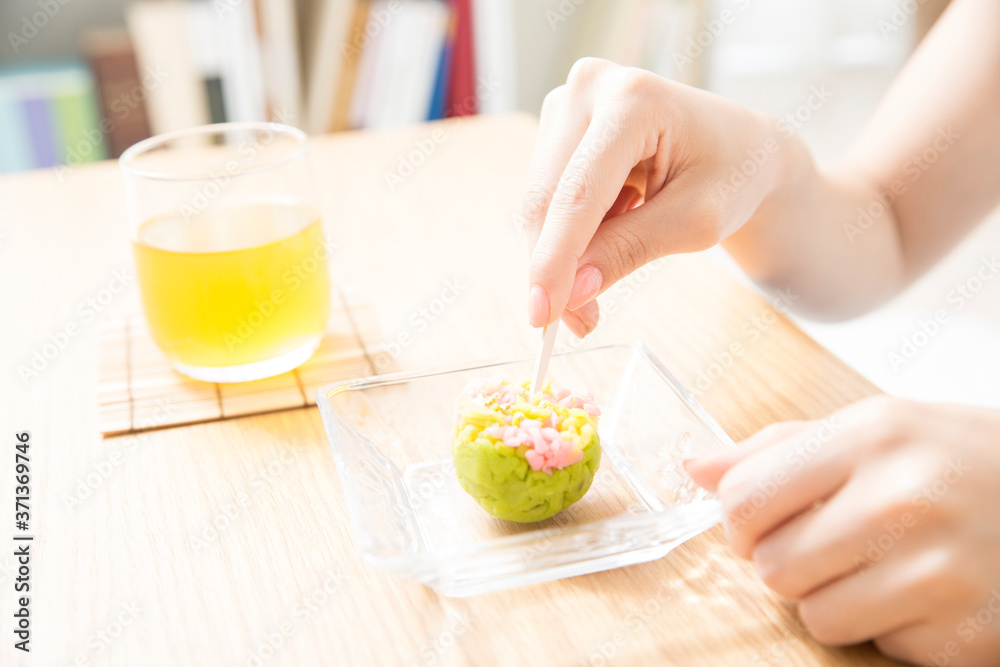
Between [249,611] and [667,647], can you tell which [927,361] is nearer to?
[667,647]

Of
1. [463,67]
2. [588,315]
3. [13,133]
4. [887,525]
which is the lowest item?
[13,133]

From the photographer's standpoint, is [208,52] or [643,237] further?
[208,52]

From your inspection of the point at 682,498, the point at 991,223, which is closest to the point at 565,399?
the point at 682,498

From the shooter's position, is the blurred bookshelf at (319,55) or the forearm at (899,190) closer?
the forearm at (899,190)

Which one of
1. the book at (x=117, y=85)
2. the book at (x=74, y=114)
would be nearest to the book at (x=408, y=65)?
the book at (x=117, y=85)

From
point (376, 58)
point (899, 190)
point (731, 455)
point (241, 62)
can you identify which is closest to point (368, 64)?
point (376, 58)

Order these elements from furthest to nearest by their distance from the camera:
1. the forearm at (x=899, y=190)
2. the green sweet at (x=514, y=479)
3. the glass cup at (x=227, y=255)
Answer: the forearm at (x=899, y=190) < the glass cup at (x=227, y=255) < the green sweet at (x=514, y=479)

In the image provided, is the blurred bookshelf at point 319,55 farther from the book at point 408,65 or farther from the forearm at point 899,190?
the forearm at point 899,190

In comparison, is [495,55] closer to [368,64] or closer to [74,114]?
[368,64]
